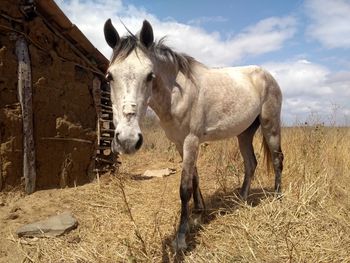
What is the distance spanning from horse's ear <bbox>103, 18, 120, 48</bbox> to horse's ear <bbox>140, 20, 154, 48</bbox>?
0.82 feet

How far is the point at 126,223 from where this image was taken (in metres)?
4.77

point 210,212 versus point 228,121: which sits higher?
point 228,121

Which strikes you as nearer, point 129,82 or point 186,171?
point 129,82

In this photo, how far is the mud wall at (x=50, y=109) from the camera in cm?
532

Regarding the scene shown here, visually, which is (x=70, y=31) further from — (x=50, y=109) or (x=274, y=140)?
(x=274, y=140)

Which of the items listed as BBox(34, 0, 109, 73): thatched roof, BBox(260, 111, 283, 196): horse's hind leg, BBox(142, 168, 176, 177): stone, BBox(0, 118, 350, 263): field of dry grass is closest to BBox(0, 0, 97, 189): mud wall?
BBox(34, 0, 109, 73): thatched roof

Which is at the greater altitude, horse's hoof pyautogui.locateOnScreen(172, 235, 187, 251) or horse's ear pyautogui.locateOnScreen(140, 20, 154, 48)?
horse's ear pyautogui.locateOnScreen(140, 20, 154, 48)

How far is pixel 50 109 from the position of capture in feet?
19.2

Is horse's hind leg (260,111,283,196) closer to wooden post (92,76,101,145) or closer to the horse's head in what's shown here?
the horse's head

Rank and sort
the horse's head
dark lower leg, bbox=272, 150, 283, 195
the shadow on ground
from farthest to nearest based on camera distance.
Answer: dark lower leg, bbox=272, 150, 283, 195 < the shadow on ground < the horse's head

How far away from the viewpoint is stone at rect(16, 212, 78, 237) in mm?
4420

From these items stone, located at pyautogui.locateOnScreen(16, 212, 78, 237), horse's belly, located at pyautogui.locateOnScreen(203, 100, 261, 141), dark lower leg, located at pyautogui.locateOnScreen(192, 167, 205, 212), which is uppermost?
horse's belly, located at pyautogui.locateOnScreen(203, 100, 261, 141)

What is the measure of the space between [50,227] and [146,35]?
2.66m

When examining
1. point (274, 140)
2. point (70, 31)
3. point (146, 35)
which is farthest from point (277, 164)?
point (70, 31)
